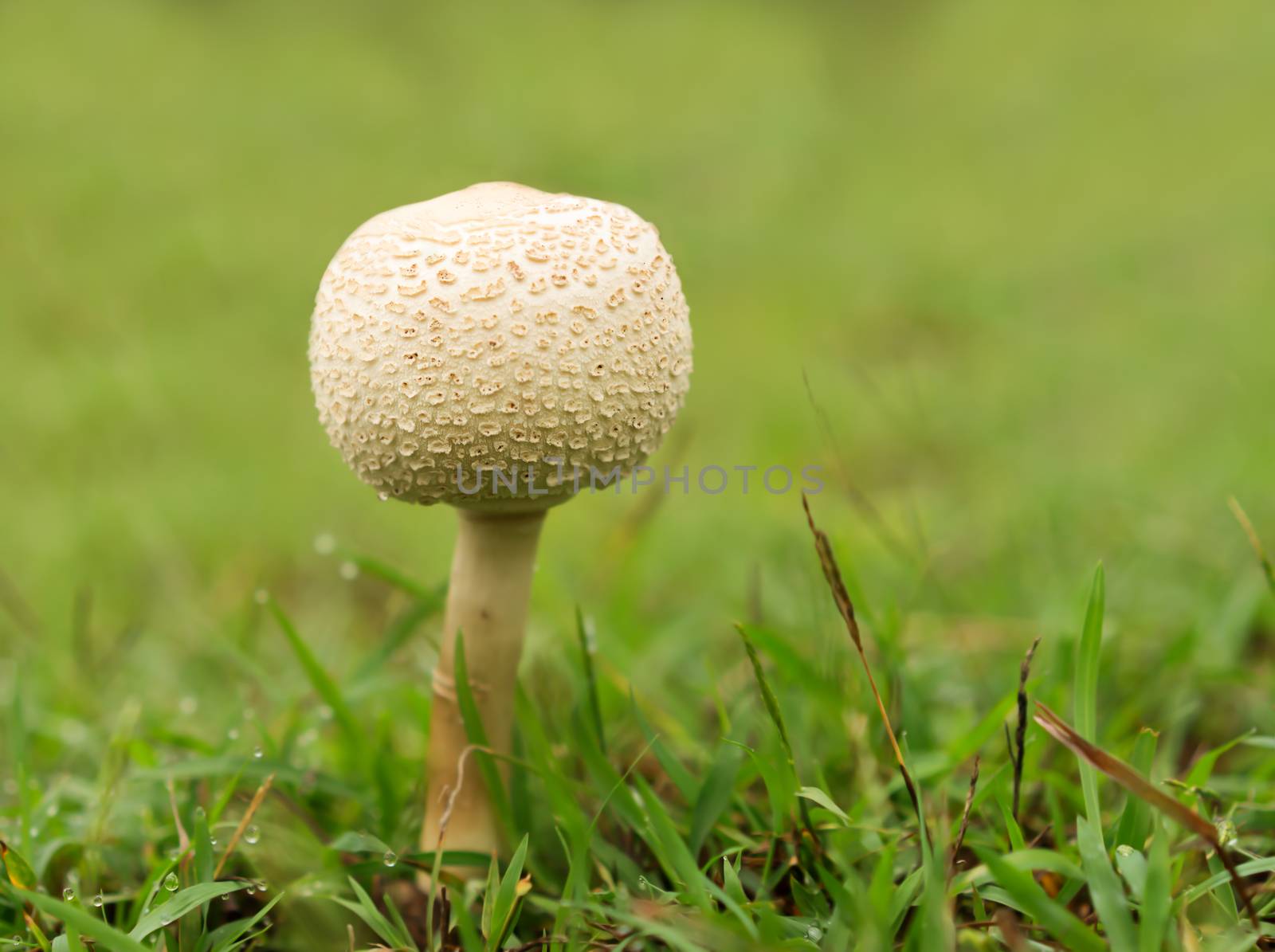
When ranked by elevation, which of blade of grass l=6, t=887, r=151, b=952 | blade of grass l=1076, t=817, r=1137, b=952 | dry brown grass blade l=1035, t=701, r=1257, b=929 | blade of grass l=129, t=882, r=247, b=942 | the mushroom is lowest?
blade of grass l=129, t=882, r=247, b=942

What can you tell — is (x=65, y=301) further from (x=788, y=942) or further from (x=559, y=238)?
(x=788, y=942)

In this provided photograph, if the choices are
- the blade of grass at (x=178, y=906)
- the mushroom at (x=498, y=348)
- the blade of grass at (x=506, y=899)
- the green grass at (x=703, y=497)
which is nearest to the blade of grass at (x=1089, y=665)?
the green grass at (x=703, y=497)

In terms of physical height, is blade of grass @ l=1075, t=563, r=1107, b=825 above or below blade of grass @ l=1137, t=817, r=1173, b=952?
above

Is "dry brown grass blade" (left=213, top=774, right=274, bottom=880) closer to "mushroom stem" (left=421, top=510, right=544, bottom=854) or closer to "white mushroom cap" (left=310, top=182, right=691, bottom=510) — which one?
"mushroom stem" (left=421, top=510, right=544, bottom=854)

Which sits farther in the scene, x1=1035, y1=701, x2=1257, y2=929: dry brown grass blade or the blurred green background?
the blurred green background

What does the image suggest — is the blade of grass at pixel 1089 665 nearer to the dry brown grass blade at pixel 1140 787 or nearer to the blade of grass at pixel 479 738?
the dry brown grass blade at pixel 1140 787

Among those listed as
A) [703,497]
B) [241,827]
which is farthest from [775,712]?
[703,497]

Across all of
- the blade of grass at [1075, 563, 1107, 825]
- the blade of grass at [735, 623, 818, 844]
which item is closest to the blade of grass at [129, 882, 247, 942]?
the blade of grass at [735, 623, 818, 844]
